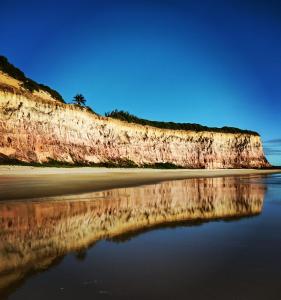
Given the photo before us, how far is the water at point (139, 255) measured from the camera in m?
3.31

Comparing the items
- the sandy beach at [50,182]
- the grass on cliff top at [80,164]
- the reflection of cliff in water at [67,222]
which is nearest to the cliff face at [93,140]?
the grass on cliff top at [80,164]

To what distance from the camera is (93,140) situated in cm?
4747

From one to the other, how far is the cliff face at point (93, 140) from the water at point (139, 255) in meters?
27.0

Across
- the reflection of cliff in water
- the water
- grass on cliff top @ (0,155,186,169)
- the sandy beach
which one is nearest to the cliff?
grass on cliff top @ (0,155,186,169)

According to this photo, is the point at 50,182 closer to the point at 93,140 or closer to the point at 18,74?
the point at 93,140

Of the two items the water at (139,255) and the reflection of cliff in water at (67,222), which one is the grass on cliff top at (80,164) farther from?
the water at (139,255)

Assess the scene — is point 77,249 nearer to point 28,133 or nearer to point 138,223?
point 138,223

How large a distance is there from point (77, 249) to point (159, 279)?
1.82 m

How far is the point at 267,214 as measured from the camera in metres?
8.46

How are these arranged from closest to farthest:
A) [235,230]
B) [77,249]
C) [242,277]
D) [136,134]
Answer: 1. [242,277]
2. [77,249]
3. [235,230]
4. [136,134]

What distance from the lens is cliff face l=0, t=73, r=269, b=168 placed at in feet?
114

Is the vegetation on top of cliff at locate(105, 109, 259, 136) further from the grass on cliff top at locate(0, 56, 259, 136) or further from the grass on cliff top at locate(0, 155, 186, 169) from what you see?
the grass on cliff top at locate(0, 155, 186, 169)

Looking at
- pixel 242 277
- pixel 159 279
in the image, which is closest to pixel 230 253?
pixel 242 277

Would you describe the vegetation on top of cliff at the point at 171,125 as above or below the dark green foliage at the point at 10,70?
below
